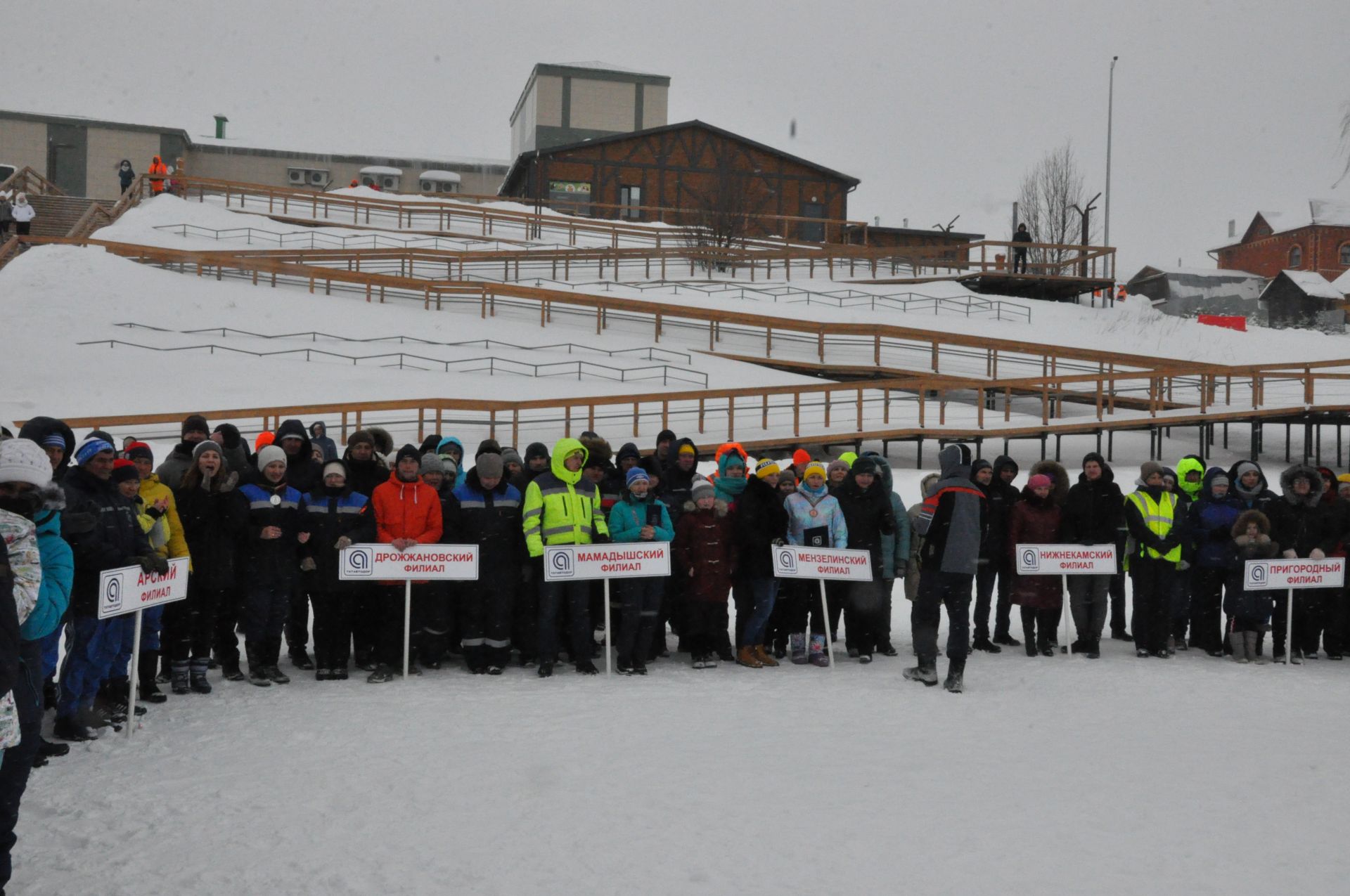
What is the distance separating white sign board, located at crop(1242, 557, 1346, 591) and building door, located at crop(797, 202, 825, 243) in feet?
138

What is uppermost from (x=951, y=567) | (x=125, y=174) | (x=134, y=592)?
(x=125, y=174)

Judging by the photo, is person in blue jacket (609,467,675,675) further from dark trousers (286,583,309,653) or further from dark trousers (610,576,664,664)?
dark trousers (286,583,309,653)

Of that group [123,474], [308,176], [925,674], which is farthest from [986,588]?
[308,176]

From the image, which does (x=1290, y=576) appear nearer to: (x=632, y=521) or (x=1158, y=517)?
(x=1158, y=517)

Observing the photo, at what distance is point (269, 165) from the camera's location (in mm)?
65750

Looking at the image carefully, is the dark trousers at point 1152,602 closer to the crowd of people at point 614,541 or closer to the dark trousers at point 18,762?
the crowd of people at point 614,541

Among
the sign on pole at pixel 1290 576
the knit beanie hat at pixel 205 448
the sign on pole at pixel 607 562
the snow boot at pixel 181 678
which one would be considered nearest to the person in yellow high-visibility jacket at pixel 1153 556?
the sign on pole at pixel 1290 576

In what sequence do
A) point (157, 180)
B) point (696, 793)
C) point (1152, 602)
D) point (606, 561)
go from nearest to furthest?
point (696, 793)
point (606, 561)
point (1152, 602)
point (157, 180)

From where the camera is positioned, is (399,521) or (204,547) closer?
(204,547)

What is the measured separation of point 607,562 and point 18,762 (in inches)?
192

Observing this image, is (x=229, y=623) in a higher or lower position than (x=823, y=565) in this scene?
lower

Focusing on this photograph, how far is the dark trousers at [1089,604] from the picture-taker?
1001 cm

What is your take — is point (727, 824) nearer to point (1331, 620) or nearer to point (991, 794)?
point (991, 794)

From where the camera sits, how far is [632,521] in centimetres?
918
